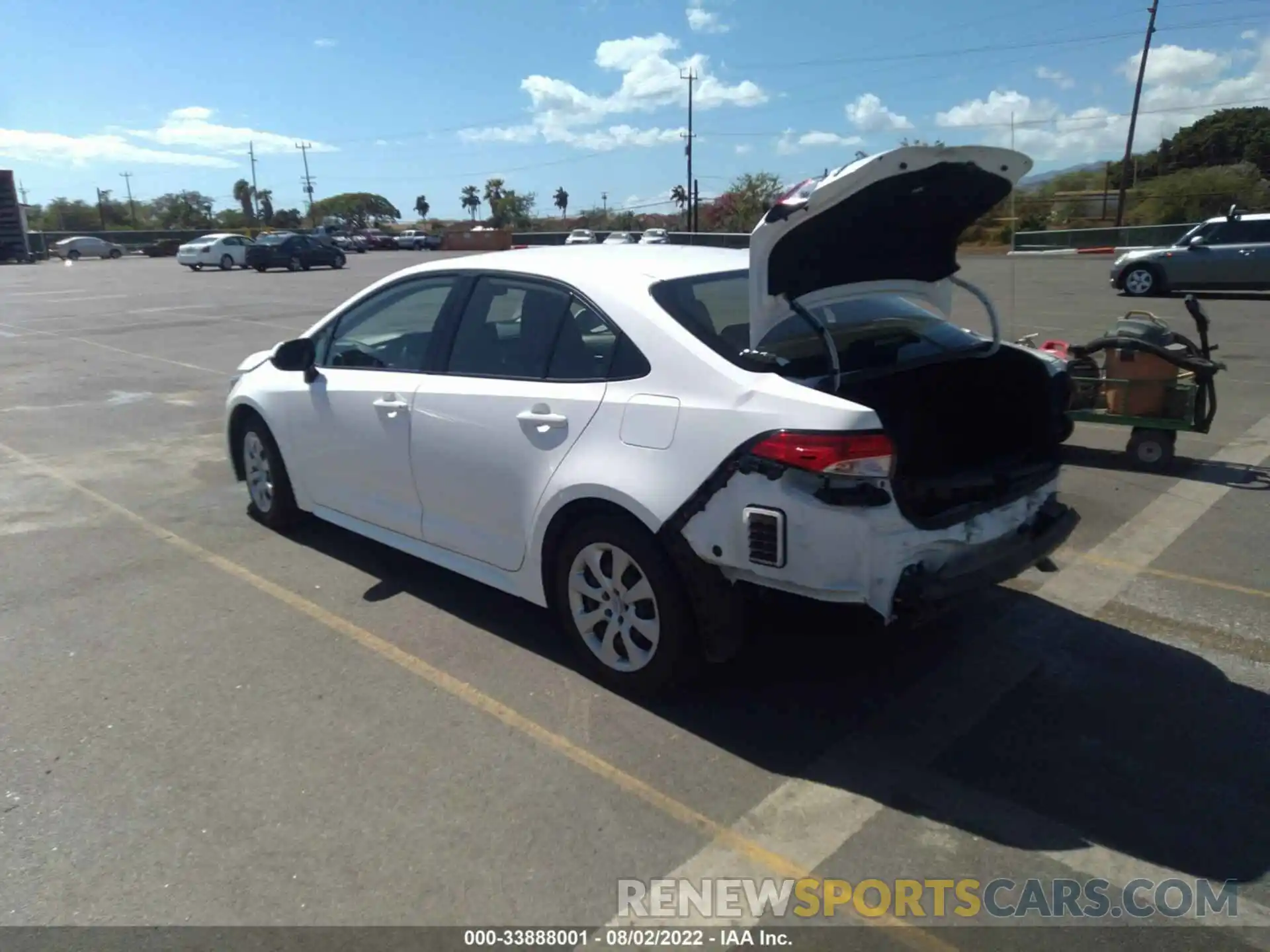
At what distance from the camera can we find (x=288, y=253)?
38.0 metres

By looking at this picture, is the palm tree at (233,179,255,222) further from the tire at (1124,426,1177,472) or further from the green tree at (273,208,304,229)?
the tire at (1124,426,1177,472)

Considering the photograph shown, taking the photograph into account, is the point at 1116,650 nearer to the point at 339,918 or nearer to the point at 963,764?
the point at 963,764

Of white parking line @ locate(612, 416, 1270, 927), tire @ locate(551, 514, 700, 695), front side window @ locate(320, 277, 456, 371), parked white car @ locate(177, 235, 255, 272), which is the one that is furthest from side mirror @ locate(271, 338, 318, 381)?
parked white car @ locate(177, 235, 255, 272)

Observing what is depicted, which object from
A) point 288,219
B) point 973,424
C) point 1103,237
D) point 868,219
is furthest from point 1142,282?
point 288,219

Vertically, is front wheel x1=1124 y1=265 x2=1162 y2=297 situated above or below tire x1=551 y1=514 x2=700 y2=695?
above

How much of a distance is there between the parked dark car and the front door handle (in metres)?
37.2

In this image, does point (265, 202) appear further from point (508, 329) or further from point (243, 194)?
point (508, 329)

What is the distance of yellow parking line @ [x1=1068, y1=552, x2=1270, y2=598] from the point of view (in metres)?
4.88

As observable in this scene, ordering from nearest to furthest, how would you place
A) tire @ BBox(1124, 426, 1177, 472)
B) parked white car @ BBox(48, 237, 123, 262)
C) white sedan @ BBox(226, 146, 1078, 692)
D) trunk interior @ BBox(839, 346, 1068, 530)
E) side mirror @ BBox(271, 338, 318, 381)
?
white sedan @ BBox(226, 146, 1078, 692), trunk interior @ BBox(839, 346, 1068, 530), side mirror @ BBox(271, 338, 318, 381), tire @ BBox(1124, 426, 1177, 472), parked white car @ BBox(48, 237, 123, 262)

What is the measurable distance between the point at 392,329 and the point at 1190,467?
5.78 metres

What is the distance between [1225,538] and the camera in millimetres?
5648

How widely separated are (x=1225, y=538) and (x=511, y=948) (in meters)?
4.92

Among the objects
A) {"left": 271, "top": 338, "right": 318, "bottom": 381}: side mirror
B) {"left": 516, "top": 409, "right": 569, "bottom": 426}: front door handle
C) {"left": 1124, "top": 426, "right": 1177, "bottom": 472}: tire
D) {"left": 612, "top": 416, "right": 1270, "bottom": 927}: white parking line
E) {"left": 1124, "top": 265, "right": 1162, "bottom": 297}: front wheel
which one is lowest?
{"left": 612, "top": 416, "right": 1270, "bottom": 927}: white parking line

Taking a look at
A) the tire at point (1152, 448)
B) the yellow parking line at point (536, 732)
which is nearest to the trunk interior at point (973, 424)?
the yellow parking line at point (536, 732)
